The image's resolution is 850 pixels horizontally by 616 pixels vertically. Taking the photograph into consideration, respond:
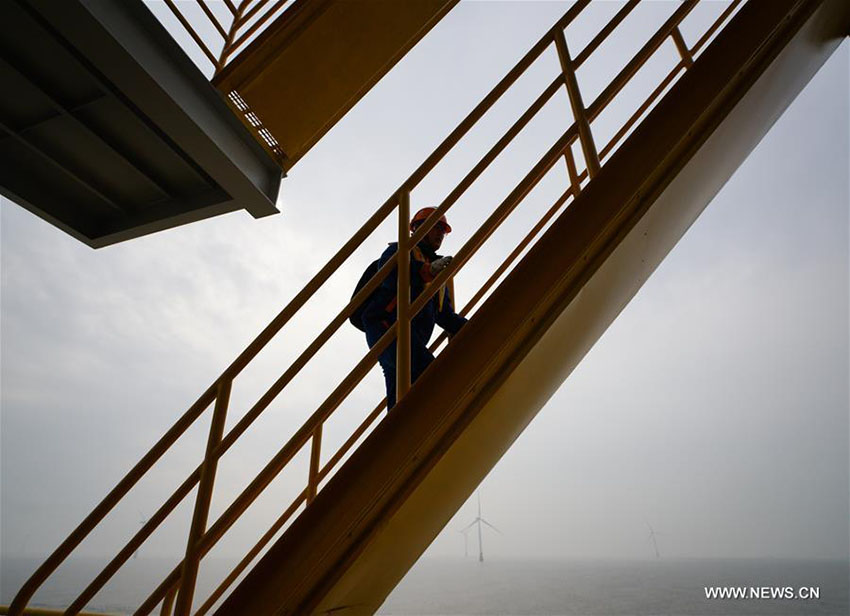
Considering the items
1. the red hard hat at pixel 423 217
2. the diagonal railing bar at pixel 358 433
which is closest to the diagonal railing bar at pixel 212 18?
the red hard hat at pixel 423 217

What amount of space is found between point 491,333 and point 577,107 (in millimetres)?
1779

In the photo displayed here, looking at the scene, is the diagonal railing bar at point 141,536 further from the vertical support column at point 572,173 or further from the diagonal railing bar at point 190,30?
the diagonal railing bar at point 190,30

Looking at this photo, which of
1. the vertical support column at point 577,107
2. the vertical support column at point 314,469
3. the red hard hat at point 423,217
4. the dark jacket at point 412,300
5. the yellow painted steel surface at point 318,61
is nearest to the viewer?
the vertical support column at point 577,107

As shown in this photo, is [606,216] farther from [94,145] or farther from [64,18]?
[94,145]

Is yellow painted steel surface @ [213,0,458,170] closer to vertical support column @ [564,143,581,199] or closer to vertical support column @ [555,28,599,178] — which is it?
vertical support column @ [555,28,599,178]

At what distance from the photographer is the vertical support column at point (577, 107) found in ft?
9.05

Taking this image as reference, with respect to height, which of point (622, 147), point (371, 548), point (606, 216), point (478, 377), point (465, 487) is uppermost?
point (622, 147)

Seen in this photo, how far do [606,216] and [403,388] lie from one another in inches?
56.1

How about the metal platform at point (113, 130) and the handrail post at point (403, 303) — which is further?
the metal platform at point (113, 130)

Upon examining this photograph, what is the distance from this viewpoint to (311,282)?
298 centimetres

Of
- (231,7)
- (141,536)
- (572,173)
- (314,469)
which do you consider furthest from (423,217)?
(231,7)

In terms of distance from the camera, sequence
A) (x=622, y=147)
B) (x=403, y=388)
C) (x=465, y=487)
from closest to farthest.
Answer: (x=403, y=388) → (x=622, y=147) → (x=465, y=487)

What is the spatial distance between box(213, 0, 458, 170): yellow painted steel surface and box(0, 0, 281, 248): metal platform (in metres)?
0.56

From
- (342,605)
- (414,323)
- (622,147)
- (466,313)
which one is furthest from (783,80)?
(342,605)
